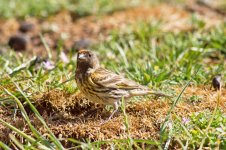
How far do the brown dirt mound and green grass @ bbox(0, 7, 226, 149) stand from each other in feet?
0.36

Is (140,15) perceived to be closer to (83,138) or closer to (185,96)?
(185,96)

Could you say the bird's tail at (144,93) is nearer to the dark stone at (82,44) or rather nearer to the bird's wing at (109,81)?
the bird's wing at (109,81)

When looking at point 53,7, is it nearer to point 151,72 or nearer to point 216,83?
point 151,72

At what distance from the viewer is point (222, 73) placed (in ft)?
23.0

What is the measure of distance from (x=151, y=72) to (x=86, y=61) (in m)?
1.02

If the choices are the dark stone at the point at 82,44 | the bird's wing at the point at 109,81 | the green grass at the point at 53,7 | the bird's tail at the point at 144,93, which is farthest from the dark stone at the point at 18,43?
the bird's tail at the point at 144,93

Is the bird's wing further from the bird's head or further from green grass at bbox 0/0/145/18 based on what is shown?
green grass at bbox 0/0/145/18

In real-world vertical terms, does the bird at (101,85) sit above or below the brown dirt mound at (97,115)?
above

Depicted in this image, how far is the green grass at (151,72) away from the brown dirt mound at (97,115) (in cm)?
11

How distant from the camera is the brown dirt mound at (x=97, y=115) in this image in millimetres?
5520

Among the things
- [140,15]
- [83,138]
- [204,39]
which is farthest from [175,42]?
[83,138]

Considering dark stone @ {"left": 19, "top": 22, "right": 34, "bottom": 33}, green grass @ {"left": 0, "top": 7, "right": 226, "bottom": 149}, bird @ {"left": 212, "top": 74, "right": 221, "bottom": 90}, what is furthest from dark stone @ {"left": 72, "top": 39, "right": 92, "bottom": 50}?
bird @ {"left": 212, "top": 74, "right": 221, "bottom": 90}

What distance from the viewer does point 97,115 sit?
5914mm

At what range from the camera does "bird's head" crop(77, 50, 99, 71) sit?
603 cm
